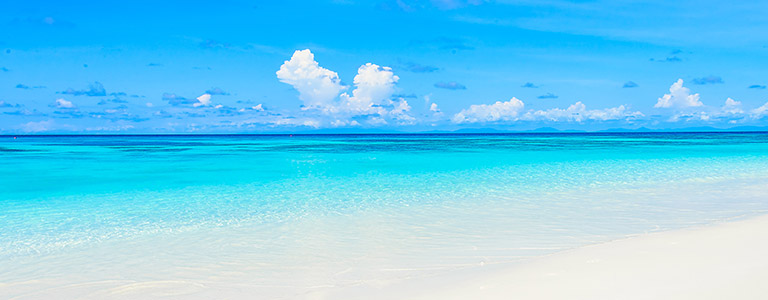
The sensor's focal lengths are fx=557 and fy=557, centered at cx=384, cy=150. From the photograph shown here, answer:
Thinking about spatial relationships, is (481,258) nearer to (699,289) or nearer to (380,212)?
(699,289)

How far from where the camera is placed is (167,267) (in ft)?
17.7

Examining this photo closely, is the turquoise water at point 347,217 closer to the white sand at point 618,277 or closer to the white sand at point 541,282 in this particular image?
the white sand at point 541,282

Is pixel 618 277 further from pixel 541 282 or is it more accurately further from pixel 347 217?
pixel 347 217

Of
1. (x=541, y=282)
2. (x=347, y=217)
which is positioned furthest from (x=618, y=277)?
(x=347, y=217)

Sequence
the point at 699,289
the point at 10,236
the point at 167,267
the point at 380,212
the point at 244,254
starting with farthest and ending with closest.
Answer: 1. the point at 380,212
2. the point at 10,236
3. the point at 244,254
4. the point at 167,267
5. the point at 699,289

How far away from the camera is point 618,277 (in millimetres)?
4516

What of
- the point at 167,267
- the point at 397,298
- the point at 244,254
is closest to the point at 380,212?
the point at 244,254

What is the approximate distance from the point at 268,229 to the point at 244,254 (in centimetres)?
153

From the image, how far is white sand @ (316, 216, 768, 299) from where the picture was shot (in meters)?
4.10

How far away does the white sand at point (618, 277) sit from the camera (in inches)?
161

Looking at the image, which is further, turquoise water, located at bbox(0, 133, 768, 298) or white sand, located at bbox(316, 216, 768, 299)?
turquoise water, located at bbox(0, 133, 768, 298)

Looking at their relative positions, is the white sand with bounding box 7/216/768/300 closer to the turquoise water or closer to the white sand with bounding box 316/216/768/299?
the white sand with bounding box 316/216/768/299

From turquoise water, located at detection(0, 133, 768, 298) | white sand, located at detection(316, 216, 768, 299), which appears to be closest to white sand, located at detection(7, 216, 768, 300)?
white sand, located at detection(316, 216, 768, 299)

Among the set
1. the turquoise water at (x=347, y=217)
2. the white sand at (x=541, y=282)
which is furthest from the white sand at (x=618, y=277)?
the turquoise water at (x=347, y=217)
